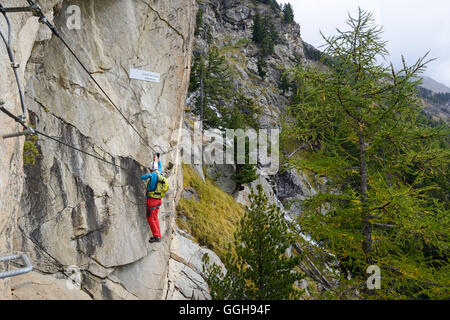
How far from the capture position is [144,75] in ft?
27.6

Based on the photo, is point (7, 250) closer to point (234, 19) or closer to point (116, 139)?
point (116, 139)

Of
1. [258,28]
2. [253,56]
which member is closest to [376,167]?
[253,56]

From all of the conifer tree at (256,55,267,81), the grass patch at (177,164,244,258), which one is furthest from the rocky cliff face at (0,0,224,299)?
the conifer tree at (256,55,267,81)

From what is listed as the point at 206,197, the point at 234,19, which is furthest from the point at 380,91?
the point at 234,19

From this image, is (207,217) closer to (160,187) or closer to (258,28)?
(160,187)

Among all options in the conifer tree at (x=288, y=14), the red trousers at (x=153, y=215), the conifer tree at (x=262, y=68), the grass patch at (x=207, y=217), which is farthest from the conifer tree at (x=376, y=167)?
the conifer tree at (x=288, y=14)

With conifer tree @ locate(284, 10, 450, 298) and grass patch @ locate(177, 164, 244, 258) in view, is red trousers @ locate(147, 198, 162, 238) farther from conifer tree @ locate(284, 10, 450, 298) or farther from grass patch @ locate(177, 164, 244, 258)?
conifer tree @ locate(284, 10, 450, 298)

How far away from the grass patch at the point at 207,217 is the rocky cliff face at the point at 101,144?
13.3 ft

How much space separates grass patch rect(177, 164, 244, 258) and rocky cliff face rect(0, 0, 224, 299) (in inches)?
160

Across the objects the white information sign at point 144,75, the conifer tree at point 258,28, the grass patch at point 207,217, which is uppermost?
the conifer tree at point 258,28

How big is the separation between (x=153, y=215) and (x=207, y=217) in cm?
699

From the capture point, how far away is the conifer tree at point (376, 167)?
17.9ft

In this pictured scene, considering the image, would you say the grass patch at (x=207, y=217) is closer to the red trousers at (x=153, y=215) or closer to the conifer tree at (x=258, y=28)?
the red trousers at (x=153, y=215)

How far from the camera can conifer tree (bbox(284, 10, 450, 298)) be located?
5.46 m
